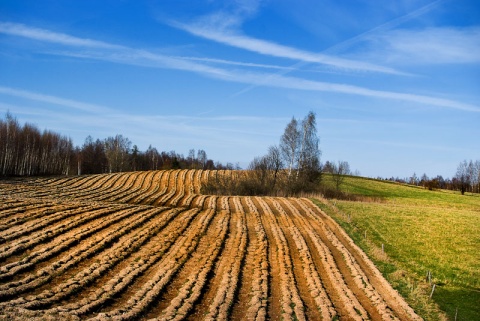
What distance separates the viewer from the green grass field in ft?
58.1

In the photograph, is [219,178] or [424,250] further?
[219,178]

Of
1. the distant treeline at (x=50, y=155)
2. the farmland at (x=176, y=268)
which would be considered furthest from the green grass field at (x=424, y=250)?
the distant treeline at (x=50, y=155)

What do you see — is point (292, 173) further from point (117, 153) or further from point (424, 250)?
point (117, 153)

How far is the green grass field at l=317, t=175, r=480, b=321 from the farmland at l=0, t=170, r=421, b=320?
1207 millimetres

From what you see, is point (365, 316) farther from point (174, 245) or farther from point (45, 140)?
point (45, 140)

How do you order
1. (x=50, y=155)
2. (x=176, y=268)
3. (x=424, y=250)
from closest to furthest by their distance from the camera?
(x=176, y=268) → (x=424, y=250) → (x=50, y=155)

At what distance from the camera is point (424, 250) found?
2706cm

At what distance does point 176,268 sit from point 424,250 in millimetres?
17616

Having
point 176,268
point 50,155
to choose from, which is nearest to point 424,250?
point 176,268

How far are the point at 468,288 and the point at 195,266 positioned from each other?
13.8 metres

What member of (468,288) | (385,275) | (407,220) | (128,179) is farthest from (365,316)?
(128,179)

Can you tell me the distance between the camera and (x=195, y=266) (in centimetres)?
1889

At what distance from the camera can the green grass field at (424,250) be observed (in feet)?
58.1

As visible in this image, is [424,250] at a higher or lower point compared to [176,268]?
higher
